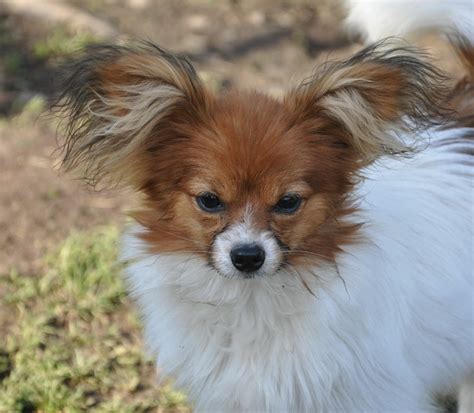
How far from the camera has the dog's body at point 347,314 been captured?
122 inches

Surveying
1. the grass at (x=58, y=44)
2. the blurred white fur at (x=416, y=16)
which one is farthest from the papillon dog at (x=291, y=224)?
the grass at (x=58, y=44)

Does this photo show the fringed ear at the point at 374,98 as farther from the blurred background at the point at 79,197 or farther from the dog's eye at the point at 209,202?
the blurred background at the point at 79,197

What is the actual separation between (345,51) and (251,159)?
457 cm

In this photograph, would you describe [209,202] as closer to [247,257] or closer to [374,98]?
[247,257]

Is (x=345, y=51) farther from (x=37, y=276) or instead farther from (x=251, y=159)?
(x=251, y=159)

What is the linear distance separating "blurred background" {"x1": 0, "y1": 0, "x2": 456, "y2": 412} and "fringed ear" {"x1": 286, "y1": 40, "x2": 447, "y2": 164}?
1.69 ft

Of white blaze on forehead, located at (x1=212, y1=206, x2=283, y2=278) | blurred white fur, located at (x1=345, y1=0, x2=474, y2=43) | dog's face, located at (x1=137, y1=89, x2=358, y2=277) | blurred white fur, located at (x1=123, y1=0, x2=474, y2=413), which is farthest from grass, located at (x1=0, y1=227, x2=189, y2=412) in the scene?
blurred white fur, located at (x1=345, y1=0, x2=474, y2=43)

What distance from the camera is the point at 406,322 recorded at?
10.7ft

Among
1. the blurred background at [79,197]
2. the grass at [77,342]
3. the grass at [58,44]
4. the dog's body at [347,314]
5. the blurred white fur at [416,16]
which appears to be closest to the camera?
the dog's body at [347,314]

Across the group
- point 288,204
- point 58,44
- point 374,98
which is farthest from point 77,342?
point 58,44

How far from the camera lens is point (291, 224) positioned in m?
2.94

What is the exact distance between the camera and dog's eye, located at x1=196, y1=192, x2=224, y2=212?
2.91 metres

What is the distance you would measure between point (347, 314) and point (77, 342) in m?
1.87

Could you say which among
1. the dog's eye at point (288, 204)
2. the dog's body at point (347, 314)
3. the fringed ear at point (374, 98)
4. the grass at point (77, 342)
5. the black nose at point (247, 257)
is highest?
the fringed ear at point (374, 98)
